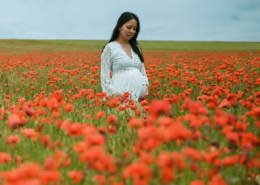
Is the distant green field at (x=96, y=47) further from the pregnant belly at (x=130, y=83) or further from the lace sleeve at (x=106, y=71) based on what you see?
the pregnant belly at (x=130, y=83)

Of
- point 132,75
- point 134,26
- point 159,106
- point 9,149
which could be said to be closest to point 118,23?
point 134,26

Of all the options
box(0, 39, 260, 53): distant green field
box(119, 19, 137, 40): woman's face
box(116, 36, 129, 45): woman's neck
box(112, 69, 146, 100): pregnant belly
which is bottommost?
box(112, 69, 146, 100): pregnant belly

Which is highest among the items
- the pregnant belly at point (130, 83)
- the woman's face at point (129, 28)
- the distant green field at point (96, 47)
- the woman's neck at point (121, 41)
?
the distant green field at point (96, 47)

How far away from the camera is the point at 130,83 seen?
3695mm

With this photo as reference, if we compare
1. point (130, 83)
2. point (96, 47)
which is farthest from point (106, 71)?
point (96, 47)

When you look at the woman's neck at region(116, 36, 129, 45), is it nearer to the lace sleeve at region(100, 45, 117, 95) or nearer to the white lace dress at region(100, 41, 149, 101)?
the white lace dress at region(100, 41, 149, 101)

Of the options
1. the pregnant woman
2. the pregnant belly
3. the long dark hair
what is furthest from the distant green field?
the pregnant belly

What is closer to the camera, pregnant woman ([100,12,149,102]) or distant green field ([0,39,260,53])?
pregnant woman ([100,12,149,102])

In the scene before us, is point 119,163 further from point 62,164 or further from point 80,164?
point 80,164

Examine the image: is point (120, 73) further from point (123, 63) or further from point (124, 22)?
point (124, 22)

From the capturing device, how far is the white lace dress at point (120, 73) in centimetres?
371

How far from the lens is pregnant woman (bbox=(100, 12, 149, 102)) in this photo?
12.1 ft

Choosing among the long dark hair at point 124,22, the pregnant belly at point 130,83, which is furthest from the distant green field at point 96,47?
the pregnant belly at point 130,83

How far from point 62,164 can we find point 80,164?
303 millimetres
